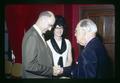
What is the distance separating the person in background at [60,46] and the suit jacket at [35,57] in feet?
0.21

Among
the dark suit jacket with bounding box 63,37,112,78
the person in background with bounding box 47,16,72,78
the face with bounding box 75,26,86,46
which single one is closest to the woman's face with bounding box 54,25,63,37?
the person in background with bounding box 47,16,72,78

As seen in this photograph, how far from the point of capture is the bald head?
17.5ft

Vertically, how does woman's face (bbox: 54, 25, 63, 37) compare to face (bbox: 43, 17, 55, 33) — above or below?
below

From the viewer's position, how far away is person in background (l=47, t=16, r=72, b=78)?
17.4ft

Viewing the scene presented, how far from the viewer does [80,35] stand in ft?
17.5

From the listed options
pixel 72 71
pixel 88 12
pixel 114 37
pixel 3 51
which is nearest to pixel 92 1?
pixel 88 12

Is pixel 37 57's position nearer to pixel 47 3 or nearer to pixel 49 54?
pixel 49 54

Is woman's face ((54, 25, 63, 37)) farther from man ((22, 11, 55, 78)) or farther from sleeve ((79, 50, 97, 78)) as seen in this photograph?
sleeve ((79, 50, 97, 78))

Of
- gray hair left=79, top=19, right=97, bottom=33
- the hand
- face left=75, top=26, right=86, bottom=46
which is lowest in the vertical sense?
the hand

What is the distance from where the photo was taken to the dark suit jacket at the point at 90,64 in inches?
209

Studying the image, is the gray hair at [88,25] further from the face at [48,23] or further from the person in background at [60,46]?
the face at [48,23]

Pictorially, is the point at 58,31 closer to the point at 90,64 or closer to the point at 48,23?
the point at 48,23

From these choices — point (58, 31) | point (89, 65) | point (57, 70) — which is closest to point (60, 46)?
point (58, 31)

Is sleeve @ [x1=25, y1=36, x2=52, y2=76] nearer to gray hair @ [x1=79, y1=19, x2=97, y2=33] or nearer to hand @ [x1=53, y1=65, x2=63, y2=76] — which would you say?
hand @ [x1=53, y1=65, x2=63, y2=76]
